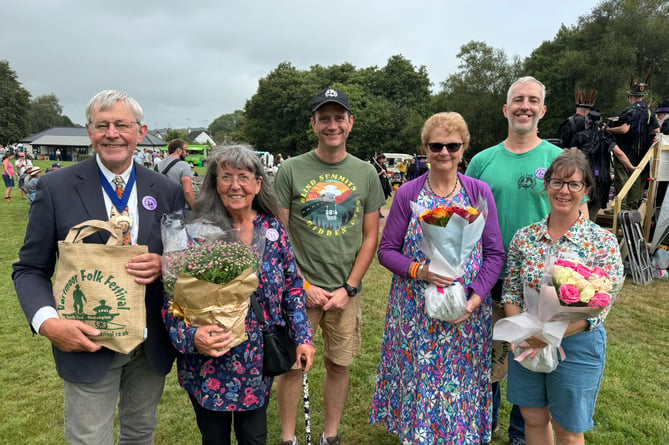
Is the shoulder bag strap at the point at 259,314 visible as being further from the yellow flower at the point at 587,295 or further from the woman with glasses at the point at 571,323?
the yellow flower at the point at 587,295

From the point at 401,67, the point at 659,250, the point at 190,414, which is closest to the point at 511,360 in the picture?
the point at 190,414

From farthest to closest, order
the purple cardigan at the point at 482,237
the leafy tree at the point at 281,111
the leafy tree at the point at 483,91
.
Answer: the leafy tree at the point at 281,111 → the leafy tree at the point at 483,91 → the purple cardigan at the point at 482,237

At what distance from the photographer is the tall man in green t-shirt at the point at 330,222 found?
2.82 m

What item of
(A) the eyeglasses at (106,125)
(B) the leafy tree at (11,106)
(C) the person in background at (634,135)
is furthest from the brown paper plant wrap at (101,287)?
(B) the leafy tree at (11,106)

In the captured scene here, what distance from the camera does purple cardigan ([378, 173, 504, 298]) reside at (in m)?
2.44

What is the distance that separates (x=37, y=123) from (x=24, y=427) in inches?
4704

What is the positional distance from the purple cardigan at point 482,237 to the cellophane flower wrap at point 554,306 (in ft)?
0.88

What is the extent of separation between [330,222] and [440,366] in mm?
1145

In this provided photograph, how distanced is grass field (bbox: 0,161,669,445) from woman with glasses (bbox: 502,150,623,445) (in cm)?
117

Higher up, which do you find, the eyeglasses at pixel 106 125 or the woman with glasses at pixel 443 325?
the eyeglasses at pixel 106 125

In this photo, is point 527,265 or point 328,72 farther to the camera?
point 328,72

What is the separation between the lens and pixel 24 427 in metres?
3.30

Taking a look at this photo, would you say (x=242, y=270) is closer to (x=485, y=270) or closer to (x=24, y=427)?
(x=485, y=270)

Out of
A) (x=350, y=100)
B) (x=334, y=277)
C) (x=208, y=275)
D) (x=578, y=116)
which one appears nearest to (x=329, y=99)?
(x=334, y=277)
